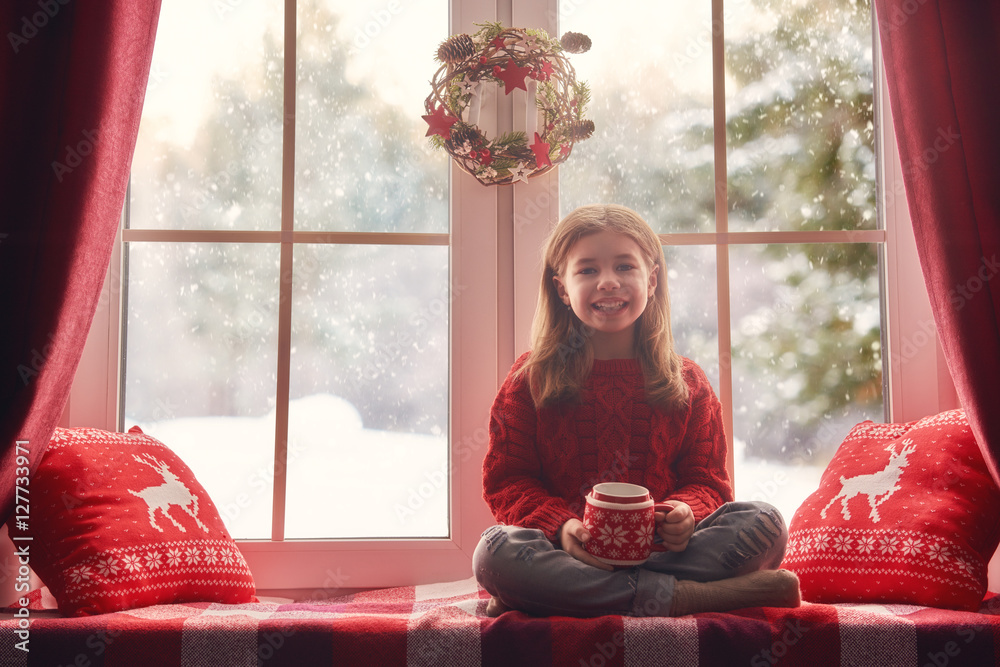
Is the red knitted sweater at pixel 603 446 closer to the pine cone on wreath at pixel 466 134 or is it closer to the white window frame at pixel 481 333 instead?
the white window frame at pixel 481 333

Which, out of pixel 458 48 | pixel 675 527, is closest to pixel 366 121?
pixel 458 48

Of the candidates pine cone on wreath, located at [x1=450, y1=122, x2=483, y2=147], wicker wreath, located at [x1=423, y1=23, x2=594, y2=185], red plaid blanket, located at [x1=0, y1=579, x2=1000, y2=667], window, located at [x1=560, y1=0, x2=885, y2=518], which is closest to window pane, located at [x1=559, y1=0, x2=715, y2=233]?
window, located at [x1=560, y1=0, x2=885, y2=518]

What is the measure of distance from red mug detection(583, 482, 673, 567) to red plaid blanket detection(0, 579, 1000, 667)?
0.29 feet

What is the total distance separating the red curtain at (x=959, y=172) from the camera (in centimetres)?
113

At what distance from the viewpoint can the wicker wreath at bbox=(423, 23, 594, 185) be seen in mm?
1341

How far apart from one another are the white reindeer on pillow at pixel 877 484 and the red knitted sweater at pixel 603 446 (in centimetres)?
22

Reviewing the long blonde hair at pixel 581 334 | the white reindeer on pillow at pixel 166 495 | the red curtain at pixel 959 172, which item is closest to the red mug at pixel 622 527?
the long blonde hair at pixel 581 334

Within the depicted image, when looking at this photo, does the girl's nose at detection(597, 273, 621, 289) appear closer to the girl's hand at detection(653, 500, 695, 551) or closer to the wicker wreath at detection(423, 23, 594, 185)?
the wicker wreath at detection(423, 23, 594, 185)

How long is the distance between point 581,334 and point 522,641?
615 mm

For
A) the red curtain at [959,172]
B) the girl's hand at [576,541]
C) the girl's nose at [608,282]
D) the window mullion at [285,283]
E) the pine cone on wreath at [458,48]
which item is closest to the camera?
the girl's hand at [576,541]

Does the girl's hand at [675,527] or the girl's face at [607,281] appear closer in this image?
the girl's hand at [675,527]

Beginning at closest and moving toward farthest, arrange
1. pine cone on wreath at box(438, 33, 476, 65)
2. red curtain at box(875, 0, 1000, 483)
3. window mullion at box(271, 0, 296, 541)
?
red curtain at box(875, 0, 1000, 483) → pine cone on wreath at box(438, 33, 476, 65) → window mullion at box(271, 0, 296, 541)

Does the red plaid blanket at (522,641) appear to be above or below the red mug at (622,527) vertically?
below

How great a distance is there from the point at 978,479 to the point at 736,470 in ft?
1.57
